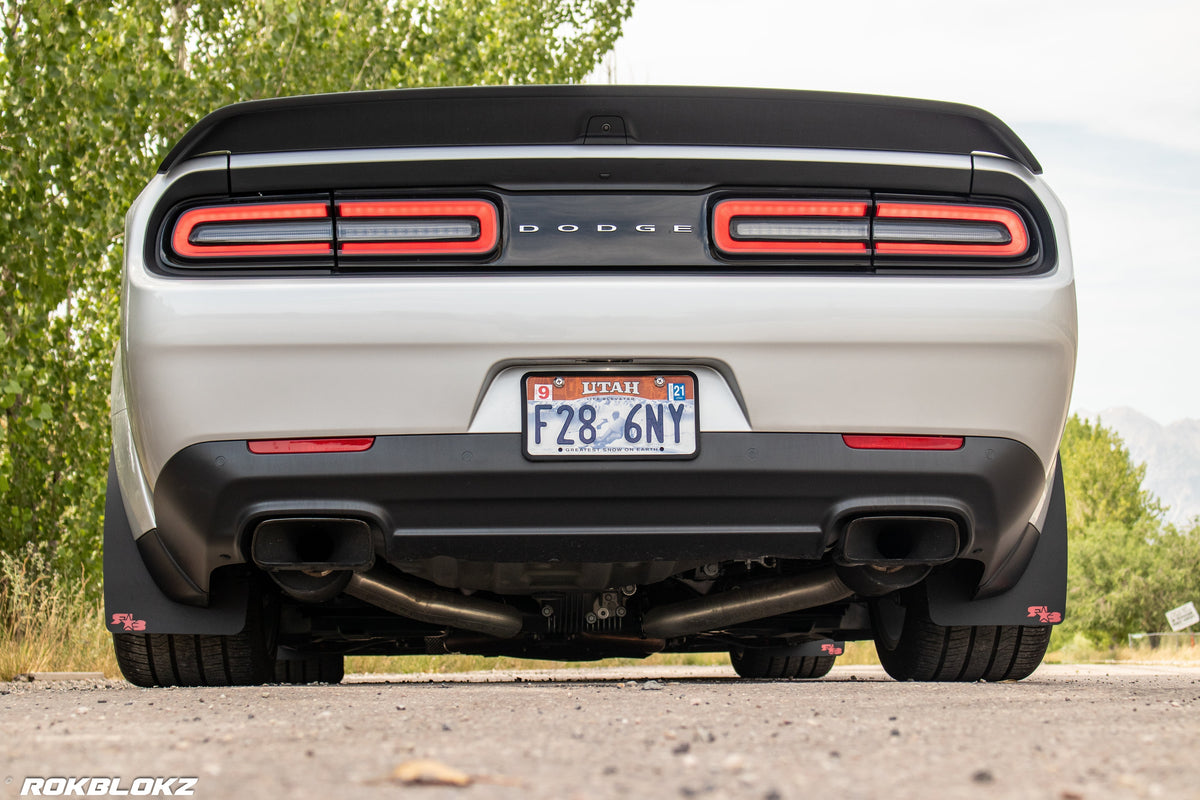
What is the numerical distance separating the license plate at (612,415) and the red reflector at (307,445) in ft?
1.39

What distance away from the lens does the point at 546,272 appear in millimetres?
3178

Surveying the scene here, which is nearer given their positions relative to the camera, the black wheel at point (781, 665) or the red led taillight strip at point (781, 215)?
the red led taillight strip at point (781, 215)

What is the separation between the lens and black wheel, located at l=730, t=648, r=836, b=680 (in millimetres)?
5828

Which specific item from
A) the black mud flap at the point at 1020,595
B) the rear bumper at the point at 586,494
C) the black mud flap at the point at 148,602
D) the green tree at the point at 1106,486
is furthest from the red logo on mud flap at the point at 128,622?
the green tree at the point at 1106,486

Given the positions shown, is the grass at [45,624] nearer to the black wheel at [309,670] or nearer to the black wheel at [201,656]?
the black wheel at [309,670]

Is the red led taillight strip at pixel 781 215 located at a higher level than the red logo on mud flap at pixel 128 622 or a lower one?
higher

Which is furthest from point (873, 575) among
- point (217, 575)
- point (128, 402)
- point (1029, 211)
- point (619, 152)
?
point (128, 402)

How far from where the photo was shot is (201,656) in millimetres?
3891

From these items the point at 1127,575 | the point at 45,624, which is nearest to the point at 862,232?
the point at 45,624

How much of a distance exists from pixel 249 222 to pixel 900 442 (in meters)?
1.79

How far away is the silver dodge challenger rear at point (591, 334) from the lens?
10.2 ft

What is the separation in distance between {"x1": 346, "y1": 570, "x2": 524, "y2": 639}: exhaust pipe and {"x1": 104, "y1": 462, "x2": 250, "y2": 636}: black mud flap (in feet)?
1.12

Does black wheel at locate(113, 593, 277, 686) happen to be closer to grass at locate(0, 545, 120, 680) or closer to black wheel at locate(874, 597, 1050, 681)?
black wheel at locate(874, 597, 1050, 681)

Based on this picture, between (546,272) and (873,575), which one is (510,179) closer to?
(546,272)
